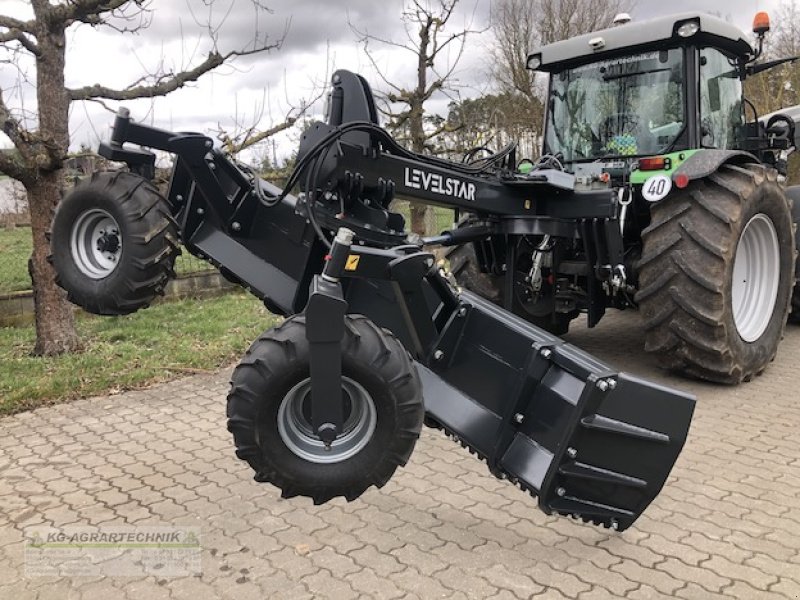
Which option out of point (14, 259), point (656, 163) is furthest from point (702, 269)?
point (14, 259)

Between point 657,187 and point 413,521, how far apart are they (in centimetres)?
271

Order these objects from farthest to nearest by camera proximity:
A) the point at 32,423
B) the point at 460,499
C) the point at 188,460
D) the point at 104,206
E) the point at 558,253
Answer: the point at 558,253 → the point at 32,423 → the point at 188,460 → the point at 460,499 → the point at 104,206

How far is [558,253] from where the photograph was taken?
4.94m

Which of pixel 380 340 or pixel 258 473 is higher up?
pixel 380 340

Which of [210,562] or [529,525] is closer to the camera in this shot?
[210,562]

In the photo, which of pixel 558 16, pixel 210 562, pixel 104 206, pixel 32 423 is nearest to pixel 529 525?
pixel 210 562

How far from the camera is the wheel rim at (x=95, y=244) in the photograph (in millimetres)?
2621

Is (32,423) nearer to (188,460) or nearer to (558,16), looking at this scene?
(188,460)

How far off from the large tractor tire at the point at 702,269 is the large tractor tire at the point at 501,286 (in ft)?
2.73

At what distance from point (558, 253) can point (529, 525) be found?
235 cm

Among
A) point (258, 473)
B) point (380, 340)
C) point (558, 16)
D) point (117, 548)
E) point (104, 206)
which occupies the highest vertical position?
point (558, 16)

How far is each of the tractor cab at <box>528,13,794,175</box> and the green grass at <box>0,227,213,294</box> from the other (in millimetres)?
3162

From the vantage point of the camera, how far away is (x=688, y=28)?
15.4 ft

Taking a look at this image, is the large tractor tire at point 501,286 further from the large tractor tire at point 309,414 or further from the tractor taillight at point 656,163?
the large tractor tire at point 309,414
